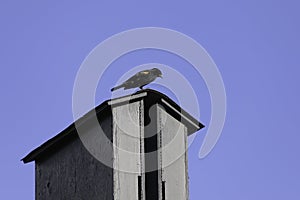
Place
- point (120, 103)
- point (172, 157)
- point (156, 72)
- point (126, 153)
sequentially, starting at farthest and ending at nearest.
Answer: point (156, 72) < point (172, 157) < point (120, 103) < point (126, 153)

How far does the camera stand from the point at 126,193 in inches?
517

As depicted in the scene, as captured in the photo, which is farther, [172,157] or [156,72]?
[156,72]

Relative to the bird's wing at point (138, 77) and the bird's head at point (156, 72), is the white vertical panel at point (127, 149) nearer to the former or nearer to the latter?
the bird's wing at point (138, 77)

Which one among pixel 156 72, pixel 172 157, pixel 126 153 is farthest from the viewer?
pixel 156 72

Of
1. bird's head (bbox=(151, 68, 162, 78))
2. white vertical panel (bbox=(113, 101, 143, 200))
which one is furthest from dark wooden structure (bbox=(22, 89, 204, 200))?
bird's head (bbox=(151, 68, 162, 78))

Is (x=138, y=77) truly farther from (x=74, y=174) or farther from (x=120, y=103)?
(x=74, y=174)

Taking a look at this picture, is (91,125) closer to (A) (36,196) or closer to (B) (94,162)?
(B) (94,162)

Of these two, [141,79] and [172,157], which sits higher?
[141,79]

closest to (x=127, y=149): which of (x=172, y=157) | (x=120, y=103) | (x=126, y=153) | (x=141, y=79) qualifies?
(x=126, y=153)

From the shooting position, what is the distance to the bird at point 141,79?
1396cm

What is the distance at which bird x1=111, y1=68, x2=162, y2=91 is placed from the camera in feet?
45.8

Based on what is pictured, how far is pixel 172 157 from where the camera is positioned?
1384 centimetres

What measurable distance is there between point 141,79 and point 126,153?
114 cm

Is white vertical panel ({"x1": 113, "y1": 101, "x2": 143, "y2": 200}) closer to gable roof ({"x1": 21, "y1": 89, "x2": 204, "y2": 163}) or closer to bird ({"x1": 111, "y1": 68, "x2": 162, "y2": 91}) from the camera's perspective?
gable roof ({"x1": 21, "y1": 89, "x2": 204, "y2": 163})
